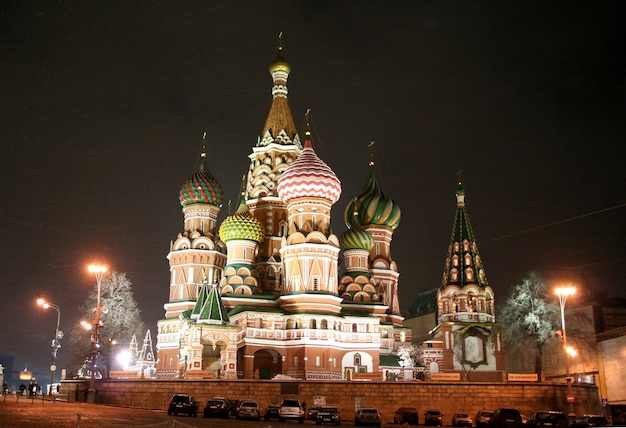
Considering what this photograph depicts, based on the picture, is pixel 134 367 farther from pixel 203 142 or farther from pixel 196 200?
pixel 203 142

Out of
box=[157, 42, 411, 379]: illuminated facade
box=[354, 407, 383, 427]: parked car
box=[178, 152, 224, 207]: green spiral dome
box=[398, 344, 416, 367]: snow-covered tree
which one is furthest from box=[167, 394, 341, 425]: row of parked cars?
box=[178, 152, 224, 207]: green spiral dome

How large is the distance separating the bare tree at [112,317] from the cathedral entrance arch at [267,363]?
41.1 ft

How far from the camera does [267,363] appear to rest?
5269 centimetres

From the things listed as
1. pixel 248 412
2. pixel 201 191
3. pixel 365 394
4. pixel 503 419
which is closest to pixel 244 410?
pixel 248 412

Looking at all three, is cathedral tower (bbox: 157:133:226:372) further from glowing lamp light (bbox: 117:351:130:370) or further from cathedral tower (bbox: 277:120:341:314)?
cathedral tower (bbox: 277:120:341:314)

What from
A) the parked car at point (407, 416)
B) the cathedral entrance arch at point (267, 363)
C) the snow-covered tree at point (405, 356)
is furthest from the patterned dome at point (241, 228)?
the parked car at point (407, 416)

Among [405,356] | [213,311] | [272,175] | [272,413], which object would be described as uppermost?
[272,175]

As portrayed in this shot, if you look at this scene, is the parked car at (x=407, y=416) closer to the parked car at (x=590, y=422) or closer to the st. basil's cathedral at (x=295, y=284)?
the parked car at (x=590, y=422)

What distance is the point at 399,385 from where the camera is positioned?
37.2m

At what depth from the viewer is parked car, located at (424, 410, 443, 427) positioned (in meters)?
33.6

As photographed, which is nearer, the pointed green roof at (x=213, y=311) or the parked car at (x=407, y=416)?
the parked car at (x=407, y=416)

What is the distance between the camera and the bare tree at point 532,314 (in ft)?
178

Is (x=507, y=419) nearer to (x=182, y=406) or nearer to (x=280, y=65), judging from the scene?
(x=182, y=406)

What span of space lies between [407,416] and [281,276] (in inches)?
1050
